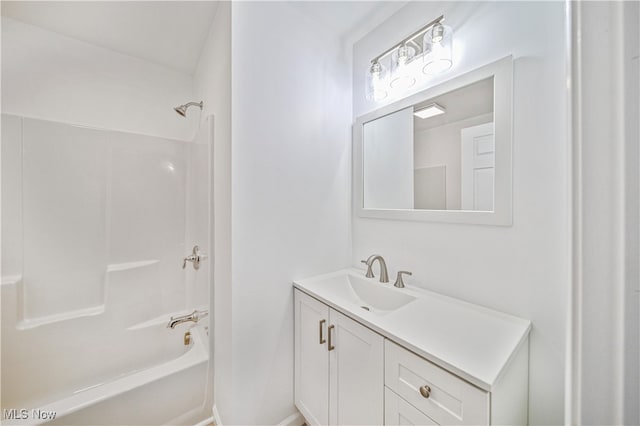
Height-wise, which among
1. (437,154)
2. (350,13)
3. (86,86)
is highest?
(350,13)

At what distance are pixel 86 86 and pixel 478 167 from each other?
2576mm

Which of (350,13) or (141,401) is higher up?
(350,13)

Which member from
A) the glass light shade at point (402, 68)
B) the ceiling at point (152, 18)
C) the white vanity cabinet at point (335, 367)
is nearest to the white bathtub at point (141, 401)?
the white vanity cabinet at point (335, 367)

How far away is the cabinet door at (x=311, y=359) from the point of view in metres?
1.15

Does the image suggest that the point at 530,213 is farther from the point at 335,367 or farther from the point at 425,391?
the point at 335,367

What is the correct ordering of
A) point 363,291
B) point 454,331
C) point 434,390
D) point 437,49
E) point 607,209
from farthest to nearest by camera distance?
point 363,291 → point 437,49 → point 454,331 → point 434,390 → point 607,209

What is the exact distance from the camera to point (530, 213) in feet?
3.05

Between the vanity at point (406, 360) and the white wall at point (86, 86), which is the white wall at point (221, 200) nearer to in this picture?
the vanity at point (406, 360)

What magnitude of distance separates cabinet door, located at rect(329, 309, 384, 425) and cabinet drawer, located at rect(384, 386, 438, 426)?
2cm

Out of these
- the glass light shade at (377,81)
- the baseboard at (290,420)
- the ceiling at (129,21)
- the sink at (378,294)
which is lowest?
the baseboard at (290,420)

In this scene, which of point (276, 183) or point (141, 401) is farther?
point (276, 183)

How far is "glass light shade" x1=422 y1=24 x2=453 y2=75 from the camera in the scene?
1132mm

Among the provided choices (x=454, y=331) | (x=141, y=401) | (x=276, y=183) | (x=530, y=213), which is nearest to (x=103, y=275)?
(x=141, y=401)

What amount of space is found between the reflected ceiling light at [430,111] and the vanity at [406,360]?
92 cm
